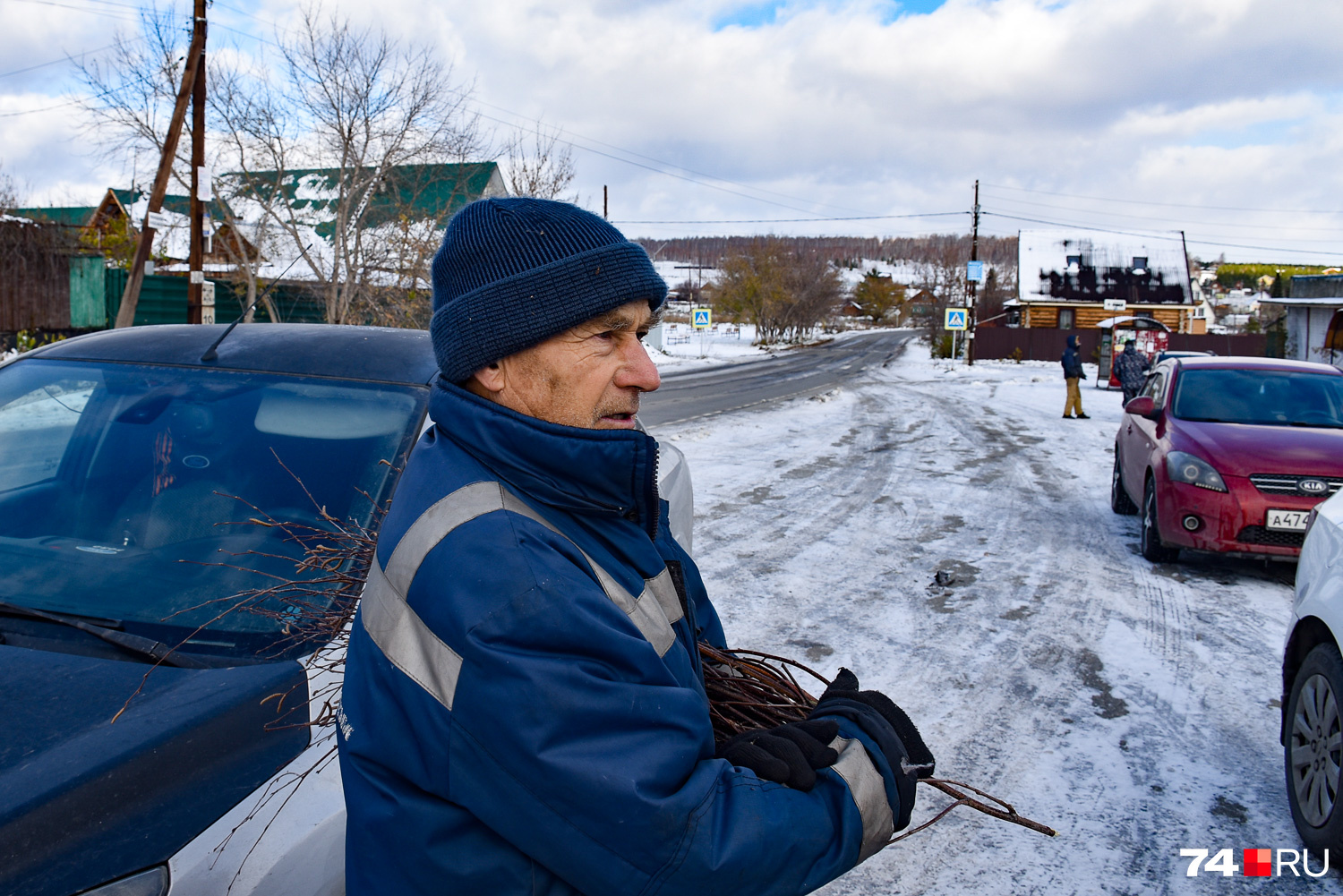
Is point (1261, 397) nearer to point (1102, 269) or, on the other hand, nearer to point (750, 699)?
point (750, 699)

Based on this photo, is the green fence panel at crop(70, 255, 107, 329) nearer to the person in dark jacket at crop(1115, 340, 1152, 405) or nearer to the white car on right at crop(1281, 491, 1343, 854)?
the person in dark jacket at crop(1115, 340, 1152, 405)

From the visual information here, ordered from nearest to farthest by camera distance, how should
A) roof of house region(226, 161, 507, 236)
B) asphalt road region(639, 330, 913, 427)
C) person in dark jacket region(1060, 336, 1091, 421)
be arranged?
person in dark jacket region(1060, 336, 1091, 421) → asphalt road region(639, 330, 913, 427) → roof of house region(226, 161, 507, 236)

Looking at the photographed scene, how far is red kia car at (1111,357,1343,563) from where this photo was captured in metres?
6.25

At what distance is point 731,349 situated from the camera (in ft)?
161

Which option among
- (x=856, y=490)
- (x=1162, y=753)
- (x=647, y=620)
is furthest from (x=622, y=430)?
(x=856, y=490)

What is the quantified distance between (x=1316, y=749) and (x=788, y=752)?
111 inches

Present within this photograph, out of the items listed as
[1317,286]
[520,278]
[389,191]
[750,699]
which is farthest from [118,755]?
[1317,286]

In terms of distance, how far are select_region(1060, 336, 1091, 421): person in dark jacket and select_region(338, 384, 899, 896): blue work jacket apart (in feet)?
57.9

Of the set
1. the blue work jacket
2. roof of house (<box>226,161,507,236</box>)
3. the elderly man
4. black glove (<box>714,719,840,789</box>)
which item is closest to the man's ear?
the elderly man

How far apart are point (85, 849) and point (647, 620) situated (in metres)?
0.90

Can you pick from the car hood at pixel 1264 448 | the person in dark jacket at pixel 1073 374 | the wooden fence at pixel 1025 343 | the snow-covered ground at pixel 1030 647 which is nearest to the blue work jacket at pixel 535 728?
the snow-covered ground at pixel 1030 647

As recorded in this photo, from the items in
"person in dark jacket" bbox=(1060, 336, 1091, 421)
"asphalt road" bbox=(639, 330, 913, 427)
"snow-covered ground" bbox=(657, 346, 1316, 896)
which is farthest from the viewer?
"asphalt road" bbox=(639, 330, 913, 427)

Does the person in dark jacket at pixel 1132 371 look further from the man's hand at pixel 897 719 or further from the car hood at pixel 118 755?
the car hood at pixel 118 755

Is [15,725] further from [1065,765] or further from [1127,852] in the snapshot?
[1065,765]
